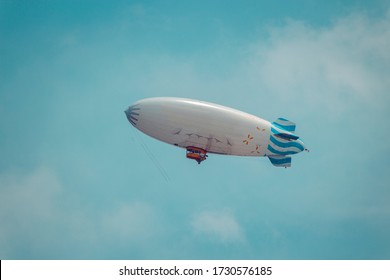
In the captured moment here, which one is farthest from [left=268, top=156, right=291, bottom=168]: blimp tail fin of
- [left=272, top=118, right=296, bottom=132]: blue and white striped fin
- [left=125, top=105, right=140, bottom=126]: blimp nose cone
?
[left=125, top=105, right=140, bottom=126]: blimp nose cone

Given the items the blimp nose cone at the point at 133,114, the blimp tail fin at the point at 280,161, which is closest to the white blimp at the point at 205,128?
the blimp nose cone at the point at 133,114

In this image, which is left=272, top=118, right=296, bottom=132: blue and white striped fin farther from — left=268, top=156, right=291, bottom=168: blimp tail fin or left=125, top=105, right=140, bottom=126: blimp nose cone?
left=125, top=105, right=140, bottom=126: blimp nose cone

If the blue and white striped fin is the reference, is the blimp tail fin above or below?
below

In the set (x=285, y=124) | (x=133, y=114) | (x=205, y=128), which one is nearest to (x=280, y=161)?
(x=285, y=124)

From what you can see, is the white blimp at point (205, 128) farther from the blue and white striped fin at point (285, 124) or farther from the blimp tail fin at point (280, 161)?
the blimp tail fin at point (280, 161)

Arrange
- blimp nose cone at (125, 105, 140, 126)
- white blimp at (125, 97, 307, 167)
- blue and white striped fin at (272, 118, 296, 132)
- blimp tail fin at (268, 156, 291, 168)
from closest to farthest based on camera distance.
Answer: white blimp at (125, 97, 307, 167), blimp nose cone at (125, 105, 140, 126), blue and white striped fin at (272, 118, 296, 132), blimp tail fin at (268, 156, 291, 168)

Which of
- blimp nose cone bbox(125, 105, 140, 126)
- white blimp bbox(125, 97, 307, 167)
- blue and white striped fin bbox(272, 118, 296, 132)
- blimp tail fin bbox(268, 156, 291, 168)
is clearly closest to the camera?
white blimp bbox(125, 97, 307, 167)

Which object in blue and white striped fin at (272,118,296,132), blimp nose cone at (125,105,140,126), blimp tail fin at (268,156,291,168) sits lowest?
blimp tail fin at (268,156,291,168)
